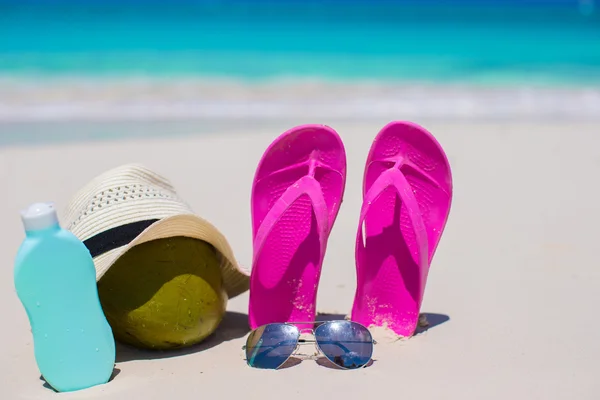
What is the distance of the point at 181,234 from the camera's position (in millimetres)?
2455

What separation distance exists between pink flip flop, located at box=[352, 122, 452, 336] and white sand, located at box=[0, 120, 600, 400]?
0.50ft

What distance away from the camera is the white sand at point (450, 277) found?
2.38m

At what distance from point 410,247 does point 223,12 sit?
22.1 m

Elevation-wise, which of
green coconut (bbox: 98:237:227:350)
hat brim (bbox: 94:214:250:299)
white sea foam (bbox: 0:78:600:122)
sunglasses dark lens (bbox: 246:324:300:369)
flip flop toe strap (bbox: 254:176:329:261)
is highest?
white sea foam (bbox: 0:78:600:122)

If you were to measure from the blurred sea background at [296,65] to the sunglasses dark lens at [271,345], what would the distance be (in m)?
5.99

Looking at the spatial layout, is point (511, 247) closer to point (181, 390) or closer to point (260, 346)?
point (260, 346)

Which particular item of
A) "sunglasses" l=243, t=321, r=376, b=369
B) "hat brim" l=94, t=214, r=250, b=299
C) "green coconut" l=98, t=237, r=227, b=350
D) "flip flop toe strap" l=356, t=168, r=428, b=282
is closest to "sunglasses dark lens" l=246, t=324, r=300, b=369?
"sunglasses" l=243, t=321, r=376, b=369

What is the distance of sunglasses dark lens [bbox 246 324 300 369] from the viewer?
2467 mm

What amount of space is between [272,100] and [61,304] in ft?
24.9

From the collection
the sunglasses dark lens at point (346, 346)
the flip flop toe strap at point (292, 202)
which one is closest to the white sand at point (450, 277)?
the sunglasses dark lens at point (346, 346)

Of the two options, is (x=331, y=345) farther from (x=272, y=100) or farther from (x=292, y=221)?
(x=272, y=100)

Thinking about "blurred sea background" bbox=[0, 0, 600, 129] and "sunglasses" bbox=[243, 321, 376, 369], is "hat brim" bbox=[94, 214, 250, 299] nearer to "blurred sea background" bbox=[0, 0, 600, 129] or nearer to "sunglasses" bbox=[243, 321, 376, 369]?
"sunglasses" bbox=[243, 321, 376, 369]

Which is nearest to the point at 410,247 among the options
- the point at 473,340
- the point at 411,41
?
the point at 473,340

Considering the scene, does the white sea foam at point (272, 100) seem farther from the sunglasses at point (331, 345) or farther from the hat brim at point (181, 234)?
the sunglasses at point (331, 345)
